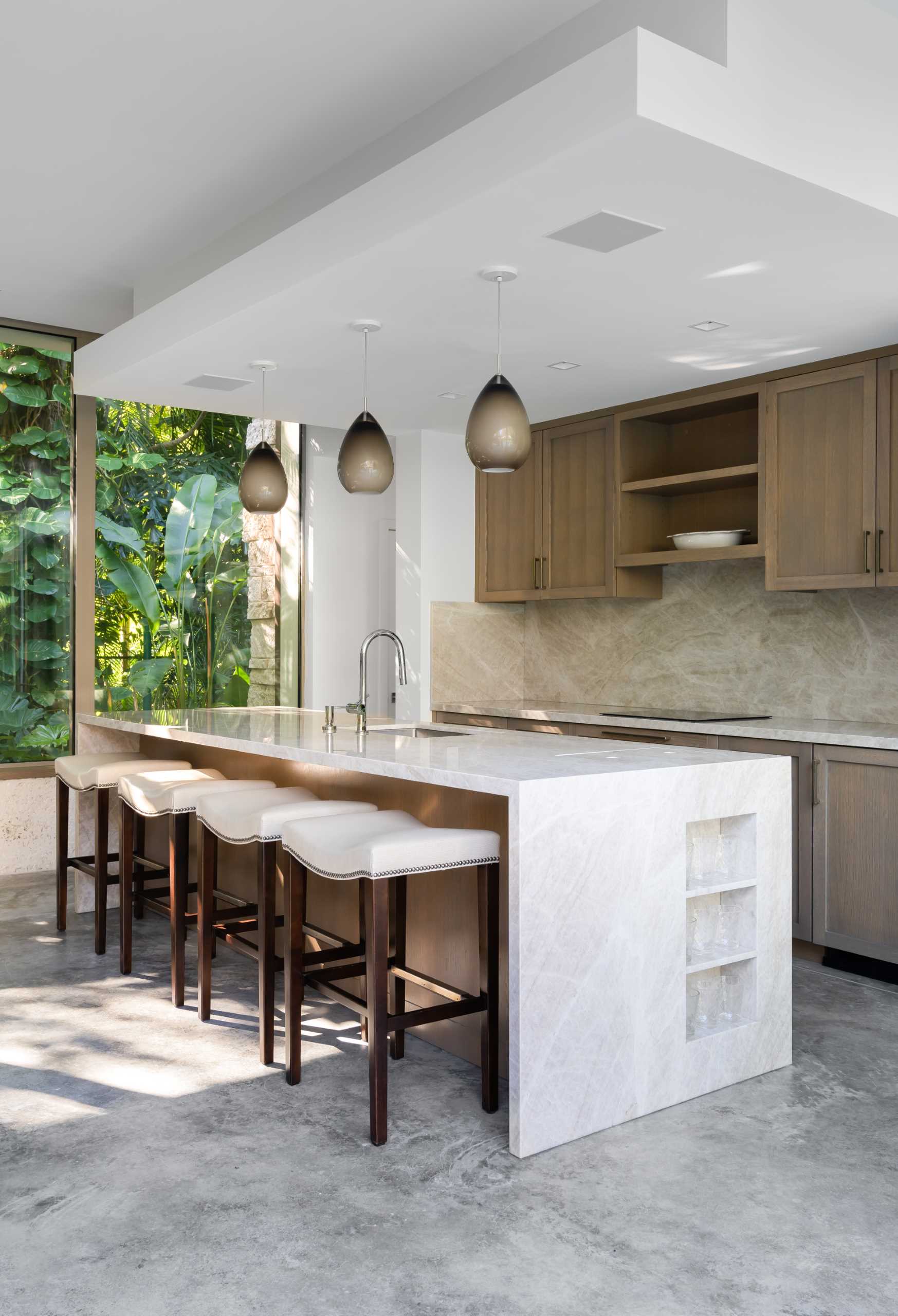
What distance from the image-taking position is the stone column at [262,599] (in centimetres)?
667

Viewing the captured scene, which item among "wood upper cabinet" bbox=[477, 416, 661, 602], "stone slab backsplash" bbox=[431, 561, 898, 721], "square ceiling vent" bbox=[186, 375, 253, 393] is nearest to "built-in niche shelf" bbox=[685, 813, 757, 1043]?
"stone slab backsplash" bbox=[431, 561, 898, 721]

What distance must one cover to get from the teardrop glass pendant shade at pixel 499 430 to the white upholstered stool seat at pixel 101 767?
1.96m

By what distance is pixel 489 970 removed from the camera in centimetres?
269

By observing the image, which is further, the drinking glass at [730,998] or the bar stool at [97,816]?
the bar stool at [97,816]

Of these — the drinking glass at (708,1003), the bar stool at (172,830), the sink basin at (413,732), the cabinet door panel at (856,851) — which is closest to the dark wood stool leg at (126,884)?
the bar stool at (172,830)

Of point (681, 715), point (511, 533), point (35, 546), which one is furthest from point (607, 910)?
point (35, 546)

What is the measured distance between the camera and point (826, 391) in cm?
423

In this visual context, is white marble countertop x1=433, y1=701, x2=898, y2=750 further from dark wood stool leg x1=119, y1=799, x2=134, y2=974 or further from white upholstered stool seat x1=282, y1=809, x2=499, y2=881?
dark wood stool leg x1=119, y1=799, x2=134, y2=974

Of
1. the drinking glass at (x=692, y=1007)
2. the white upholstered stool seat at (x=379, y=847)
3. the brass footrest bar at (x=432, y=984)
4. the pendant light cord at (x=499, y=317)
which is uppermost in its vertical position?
the pendant light cord at (x=499, y=317)

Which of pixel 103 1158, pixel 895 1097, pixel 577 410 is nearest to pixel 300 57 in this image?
pixel 577 410

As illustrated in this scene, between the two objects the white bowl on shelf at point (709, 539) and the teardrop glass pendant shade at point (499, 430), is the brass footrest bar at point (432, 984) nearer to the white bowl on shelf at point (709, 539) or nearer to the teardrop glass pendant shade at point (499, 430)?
the teardrop glass pendant shade at point (499, 430)

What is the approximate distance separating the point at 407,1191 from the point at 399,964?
0.85 metres

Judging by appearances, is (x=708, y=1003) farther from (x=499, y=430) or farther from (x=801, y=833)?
(x=499, y=430)

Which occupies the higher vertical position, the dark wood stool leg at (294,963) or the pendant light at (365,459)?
the pendant light at (365,459)
